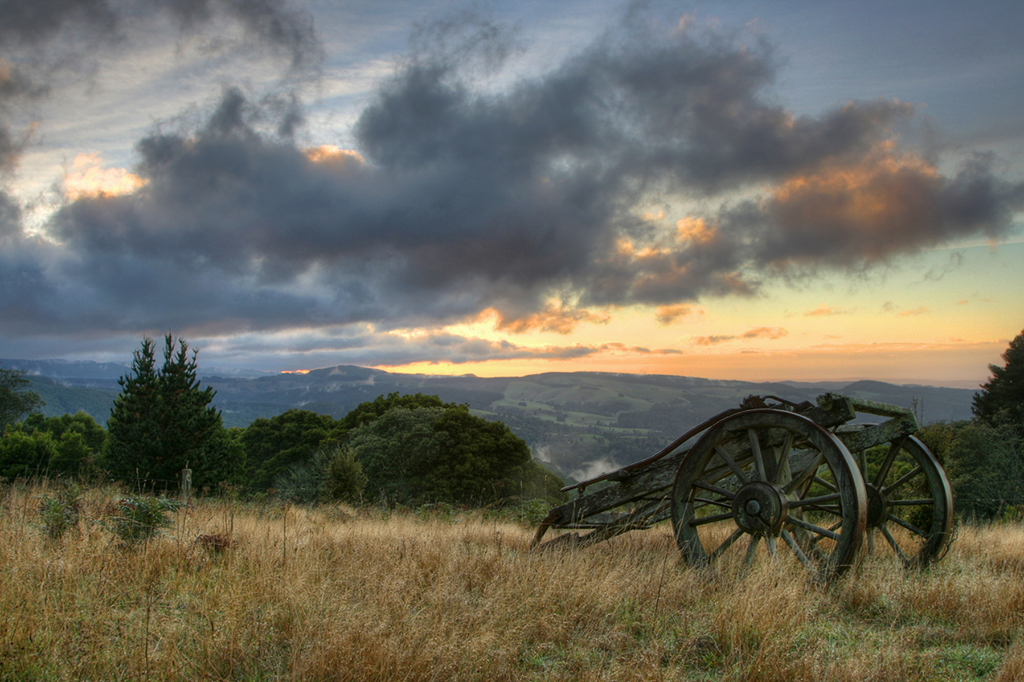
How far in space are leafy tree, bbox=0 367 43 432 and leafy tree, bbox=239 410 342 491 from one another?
38.9 metres

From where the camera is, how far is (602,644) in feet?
13.2

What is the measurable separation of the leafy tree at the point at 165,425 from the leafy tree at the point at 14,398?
41.0 meters

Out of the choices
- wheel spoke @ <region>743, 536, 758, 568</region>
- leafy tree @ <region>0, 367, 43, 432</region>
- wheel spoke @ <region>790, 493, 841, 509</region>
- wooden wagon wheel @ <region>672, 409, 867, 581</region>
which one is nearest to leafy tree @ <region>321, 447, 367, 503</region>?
wooden wagon wheel @ <region>672, 409, 867, 581</region>

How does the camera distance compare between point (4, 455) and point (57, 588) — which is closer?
point (57, 588)

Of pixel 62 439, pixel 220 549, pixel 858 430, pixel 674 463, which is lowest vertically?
pixel 62 439

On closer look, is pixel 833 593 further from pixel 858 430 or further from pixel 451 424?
pixel 451 424

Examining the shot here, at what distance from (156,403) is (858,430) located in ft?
141

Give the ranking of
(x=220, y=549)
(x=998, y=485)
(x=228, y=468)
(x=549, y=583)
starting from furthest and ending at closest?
(x=228, y=468) → (x=998, y=485) → (x=220, y=549) → (x=549, y=583)

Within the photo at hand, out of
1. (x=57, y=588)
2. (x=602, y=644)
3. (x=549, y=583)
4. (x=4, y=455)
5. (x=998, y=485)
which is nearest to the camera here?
(x=602, y=644)

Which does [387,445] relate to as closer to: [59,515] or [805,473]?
[59,515]

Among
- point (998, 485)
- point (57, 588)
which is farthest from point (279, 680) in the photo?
point (998, 485)

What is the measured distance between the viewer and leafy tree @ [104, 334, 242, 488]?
38.0m

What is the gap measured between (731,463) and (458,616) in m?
2.95

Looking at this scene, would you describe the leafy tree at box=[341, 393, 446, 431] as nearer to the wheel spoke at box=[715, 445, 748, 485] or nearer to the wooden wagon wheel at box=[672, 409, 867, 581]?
the wooden wagon wheel at box=[672, 409, 867, 581]
